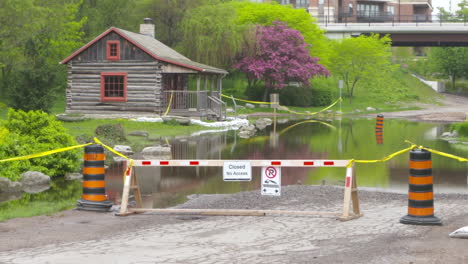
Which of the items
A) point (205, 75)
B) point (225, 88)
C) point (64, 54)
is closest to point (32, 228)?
point (205, 75)

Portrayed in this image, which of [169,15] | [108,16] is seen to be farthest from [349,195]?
[108,16]

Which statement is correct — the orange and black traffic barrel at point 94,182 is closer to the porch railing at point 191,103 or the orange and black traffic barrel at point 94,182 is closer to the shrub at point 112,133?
the shrub at point 112,133

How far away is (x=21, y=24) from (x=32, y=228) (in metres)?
36.1

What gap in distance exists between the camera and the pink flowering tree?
58.8 metres

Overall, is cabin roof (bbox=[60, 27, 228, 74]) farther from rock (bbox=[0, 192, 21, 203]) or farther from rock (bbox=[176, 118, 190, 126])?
rock (bbox=[0, 192, 21, 203])

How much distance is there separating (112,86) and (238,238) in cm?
3537

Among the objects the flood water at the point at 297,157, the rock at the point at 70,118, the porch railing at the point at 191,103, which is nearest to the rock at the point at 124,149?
the flood water at the point at 297,157

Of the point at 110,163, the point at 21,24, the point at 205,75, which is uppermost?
the point at 21,24

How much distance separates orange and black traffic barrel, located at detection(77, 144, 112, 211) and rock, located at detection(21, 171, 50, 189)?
4789mm

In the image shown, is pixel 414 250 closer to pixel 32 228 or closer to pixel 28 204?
pixel 32 228

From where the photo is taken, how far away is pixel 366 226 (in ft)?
38.2

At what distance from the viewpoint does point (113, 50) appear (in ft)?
144

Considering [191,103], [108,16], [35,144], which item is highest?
[108,16]

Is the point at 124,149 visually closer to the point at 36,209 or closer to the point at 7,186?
the point at 7,186
